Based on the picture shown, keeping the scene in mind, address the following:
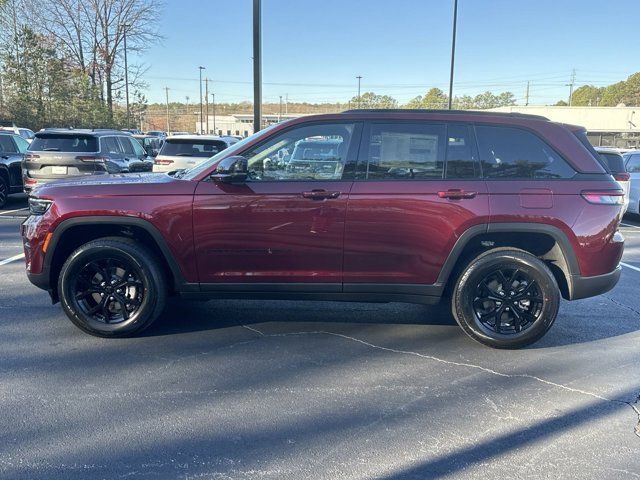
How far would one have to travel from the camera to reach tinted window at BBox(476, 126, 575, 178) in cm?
402

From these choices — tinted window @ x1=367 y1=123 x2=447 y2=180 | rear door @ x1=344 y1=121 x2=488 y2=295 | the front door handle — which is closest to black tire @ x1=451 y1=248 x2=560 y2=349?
rear door @ x1=344 y1=121 x2=488 y2=295

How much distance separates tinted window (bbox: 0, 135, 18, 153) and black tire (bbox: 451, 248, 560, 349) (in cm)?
1144

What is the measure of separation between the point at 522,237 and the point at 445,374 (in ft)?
4.53

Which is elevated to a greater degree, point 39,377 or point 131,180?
point 131,180

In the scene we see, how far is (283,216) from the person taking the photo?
3.94m

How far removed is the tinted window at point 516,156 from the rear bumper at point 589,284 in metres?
0.86

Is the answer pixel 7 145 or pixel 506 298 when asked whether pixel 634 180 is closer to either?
pixel 506 298

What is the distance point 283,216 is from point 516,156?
6.52 feet

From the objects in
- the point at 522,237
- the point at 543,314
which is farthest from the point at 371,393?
the point at 522,237

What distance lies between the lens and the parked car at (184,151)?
33.5 ft

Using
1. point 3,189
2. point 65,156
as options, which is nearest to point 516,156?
point 65,156

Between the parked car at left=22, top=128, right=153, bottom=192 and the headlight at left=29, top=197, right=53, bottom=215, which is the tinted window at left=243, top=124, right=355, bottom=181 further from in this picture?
the parked car at left=22, top=128, right=153, bottom=192

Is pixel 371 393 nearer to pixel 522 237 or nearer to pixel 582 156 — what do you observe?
pixel 522 237

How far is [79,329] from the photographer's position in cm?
432
